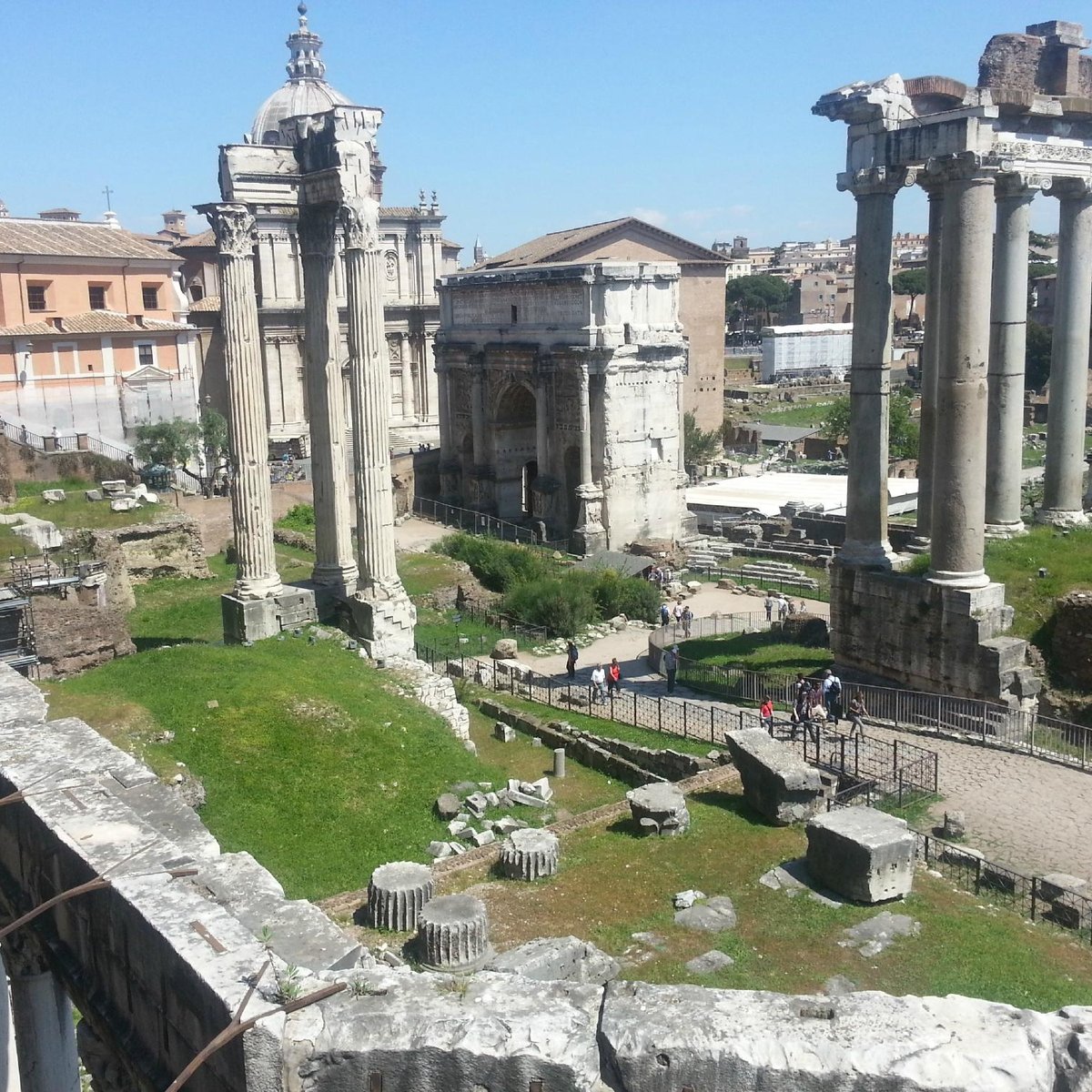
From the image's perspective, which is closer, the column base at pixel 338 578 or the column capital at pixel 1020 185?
the column capital at pixel 1020 185

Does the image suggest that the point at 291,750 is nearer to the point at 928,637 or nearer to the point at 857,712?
the point at 857,712

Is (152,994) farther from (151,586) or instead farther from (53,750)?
(151,586)

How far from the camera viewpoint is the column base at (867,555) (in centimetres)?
1764

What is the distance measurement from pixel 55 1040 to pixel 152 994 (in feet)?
6.14

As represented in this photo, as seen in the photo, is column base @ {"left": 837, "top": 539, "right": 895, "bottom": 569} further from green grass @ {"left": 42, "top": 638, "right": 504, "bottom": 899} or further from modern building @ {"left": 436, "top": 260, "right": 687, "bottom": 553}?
modern building @ {"left": 436, "top": 260, "right": 687, "bottom": 553}

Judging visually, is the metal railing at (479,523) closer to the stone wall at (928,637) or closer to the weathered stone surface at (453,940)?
the stone wall at (928,637)

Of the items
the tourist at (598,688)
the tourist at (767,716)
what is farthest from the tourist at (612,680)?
the tourist at (767,716)

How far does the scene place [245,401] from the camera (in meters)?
17.0

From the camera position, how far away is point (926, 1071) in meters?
4.69

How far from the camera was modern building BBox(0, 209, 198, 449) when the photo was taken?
3297cm

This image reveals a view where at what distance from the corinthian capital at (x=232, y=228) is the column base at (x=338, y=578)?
4937 mm

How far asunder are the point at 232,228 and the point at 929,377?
11229mm

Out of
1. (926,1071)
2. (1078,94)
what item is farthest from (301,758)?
(1078,94)

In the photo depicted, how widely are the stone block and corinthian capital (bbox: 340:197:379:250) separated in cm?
1063
